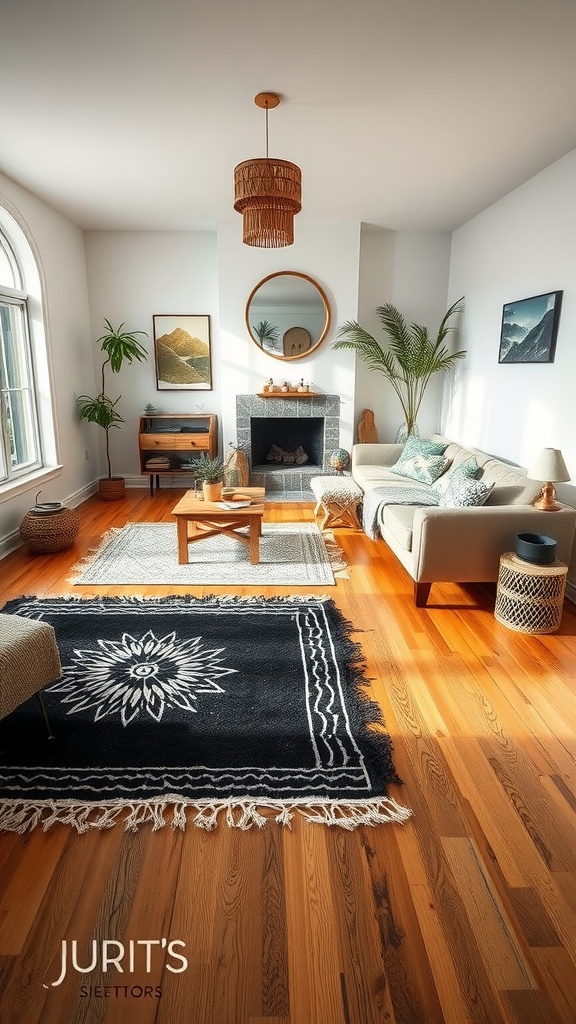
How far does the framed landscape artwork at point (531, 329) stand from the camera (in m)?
3.81

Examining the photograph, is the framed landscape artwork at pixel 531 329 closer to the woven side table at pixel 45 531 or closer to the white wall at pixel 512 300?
the white wall at pixel 512 300

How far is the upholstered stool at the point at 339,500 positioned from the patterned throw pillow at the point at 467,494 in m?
1.21

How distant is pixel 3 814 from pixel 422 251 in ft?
19.9

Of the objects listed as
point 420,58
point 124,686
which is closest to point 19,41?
point 420,58

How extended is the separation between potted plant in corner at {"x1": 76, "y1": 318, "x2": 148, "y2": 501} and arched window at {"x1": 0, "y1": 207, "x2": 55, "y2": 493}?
65cm

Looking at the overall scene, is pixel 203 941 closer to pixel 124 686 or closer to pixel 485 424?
pixel 124 686

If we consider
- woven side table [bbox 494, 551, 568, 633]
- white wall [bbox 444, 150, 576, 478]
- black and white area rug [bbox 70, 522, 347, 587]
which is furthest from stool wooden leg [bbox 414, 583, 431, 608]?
white wall [bbox 444, 150, 576, 478]

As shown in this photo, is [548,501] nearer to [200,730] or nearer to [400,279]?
[200,730]

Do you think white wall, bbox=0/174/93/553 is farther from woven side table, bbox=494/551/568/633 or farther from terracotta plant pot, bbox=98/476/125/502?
woven side table, bbox=494/551/568/633

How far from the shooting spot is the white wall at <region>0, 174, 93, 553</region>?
4.43 m

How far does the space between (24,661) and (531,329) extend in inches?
153

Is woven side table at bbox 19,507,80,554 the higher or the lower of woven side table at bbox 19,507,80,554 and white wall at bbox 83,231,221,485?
the lower

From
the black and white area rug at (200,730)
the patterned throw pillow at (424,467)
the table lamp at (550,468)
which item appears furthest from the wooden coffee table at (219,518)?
the table lamp at (550,468)

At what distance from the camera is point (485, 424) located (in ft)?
16.8
